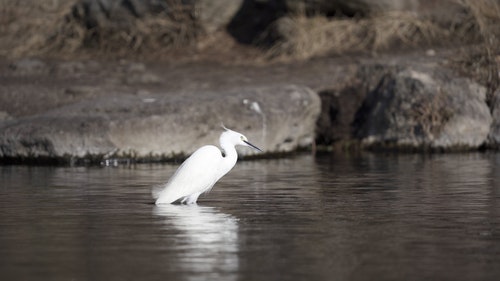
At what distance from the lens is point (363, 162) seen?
15648 millimetres

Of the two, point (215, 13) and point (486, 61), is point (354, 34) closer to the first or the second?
point (215, 13)

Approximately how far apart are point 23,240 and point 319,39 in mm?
14233

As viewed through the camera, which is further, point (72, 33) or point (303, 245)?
point (72, 33)

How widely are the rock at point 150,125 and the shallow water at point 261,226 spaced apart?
3.96ft

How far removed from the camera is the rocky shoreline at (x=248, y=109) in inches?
615

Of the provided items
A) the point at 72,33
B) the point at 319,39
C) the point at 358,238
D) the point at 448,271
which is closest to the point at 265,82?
the point at 319,39

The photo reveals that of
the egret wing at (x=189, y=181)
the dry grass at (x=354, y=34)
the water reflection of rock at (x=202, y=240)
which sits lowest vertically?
the water reflection of rock at (x=202, y=240)

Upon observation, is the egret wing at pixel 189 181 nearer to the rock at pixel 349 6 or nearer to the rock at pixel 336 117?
the rock at pixel 336 117

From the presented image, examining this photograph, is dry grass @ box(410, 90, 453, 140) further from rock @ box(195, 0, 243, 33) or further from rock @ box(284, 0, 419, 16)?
rock @ box(195, 0, 243, 33)

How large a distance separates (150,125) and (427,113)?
4.17 meters

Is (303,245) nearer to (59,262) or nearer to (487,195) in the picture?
(59,262)

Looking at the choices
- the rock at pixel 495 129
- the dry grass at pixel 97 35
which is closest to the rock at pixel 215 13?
the dry grass at pixel 97 35

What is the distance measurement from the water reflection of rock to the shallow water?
0.01 metres

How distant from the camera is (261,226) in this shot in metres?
8.98
